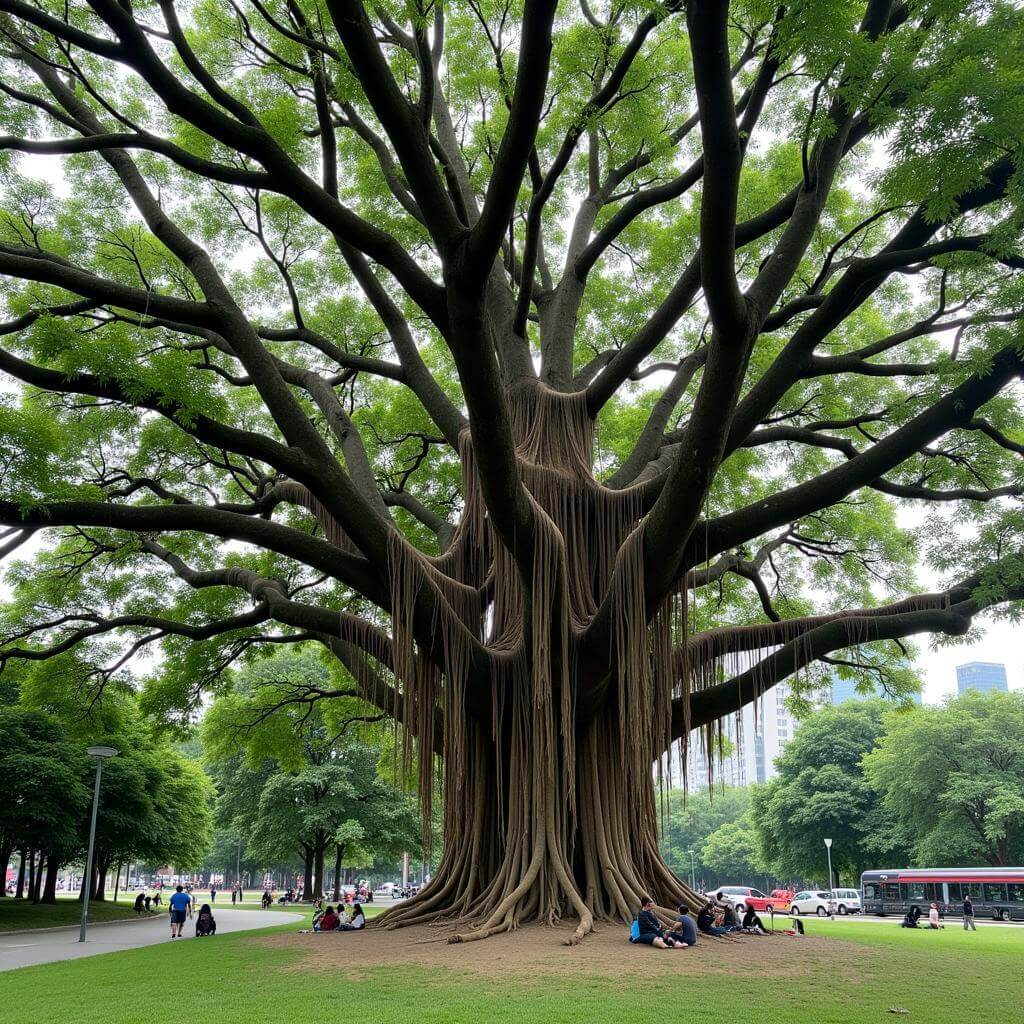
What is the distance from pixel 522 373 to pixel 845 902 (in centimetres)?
2984

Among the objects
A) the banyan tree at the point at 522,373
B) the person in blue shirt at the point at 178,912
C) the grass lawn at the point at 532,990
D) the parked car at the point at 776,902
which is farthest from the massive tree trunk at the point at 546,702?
the parked car at the point at 776,902

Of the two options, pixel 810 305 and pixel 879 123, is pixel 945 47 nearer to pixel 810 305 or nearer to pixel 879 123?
pixel 879 123

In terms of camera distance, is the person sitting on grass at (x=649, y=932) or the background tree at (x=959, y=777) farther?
the background tree at (x=959, y=777)

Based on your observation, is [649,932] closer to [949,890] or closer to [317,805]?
[949,890]

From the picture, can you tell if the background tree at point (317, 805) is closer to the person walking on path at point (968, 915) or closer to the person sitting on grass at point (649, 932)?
the person walking on path at point (968, 915)

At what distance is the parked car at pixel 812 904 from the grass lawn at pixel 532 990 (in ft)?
81.2

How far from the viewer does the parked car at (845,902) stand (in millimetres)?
32062

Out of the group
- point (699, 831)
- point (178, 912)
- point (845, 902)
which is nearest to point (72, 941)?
point (178, 912)

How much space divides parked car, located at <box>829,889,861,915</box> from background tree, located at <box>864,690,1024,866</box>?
2.91 metres

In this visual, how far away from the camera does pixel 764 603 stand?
13.7 meters

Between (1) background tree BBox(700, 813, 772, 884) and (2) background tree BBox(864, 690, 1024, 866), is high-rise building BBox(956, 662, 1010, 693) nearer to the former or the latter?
(1) background tree BBox(700, 813, 772, 884)

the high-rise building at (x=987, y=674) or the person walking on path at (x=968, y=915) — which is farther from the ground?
the high-rise building at (x=987, y=674)

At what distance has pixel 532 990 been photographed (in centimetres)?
593

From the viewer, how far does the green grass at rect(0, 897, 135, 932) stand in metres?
20.2
